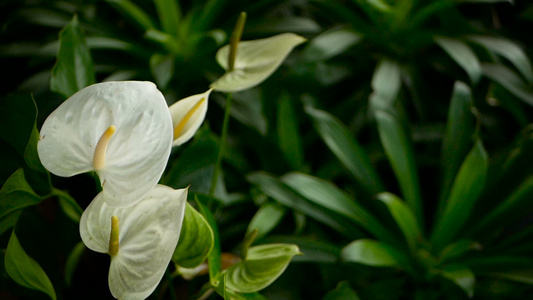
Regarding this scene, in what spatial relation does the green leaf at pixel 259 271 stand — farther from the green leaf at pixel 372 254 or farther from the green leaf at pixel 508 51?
the green leaf at pixel 508 51

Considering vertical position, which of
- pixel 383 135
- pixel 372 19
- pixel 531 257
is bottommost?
pixel 531 257

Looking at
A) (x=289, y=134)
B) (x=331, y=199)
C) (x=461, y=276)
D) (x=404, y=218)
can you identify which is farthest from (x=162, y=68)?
(x=461, y=276)

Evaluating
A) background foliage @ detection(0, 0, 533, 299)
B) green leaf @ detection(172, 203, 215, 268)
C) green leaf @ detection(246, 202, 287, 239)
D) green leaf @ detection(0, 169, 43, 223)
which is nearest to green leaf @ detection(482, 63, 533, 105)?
background foliage @ detection(0, 0, 533, 299)

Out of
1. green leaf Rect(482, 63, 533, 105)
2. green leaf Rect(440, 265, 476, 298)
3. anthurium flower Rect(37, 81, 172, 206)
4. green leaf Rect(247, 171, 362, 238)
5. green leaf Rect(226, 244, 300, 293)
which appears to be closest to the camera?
anthurium flower Rect(37, 81, 172, 206)

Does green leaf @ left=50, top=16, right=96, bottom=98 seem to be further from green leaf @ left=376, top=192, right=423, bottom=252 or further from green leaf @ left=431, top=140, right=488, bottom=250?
green leaf @ left=431, top=140, right=488, bottom=250

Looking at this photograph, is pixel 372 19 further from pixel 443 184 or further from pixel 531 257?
pixel 531 257

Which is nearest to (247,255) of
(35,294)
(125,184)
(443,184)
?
(125,184)

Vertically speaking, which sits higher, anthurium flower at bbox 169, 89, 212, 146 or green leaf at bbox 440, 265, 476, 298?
anthurium flower at bbox 169, 89, 212, 146
